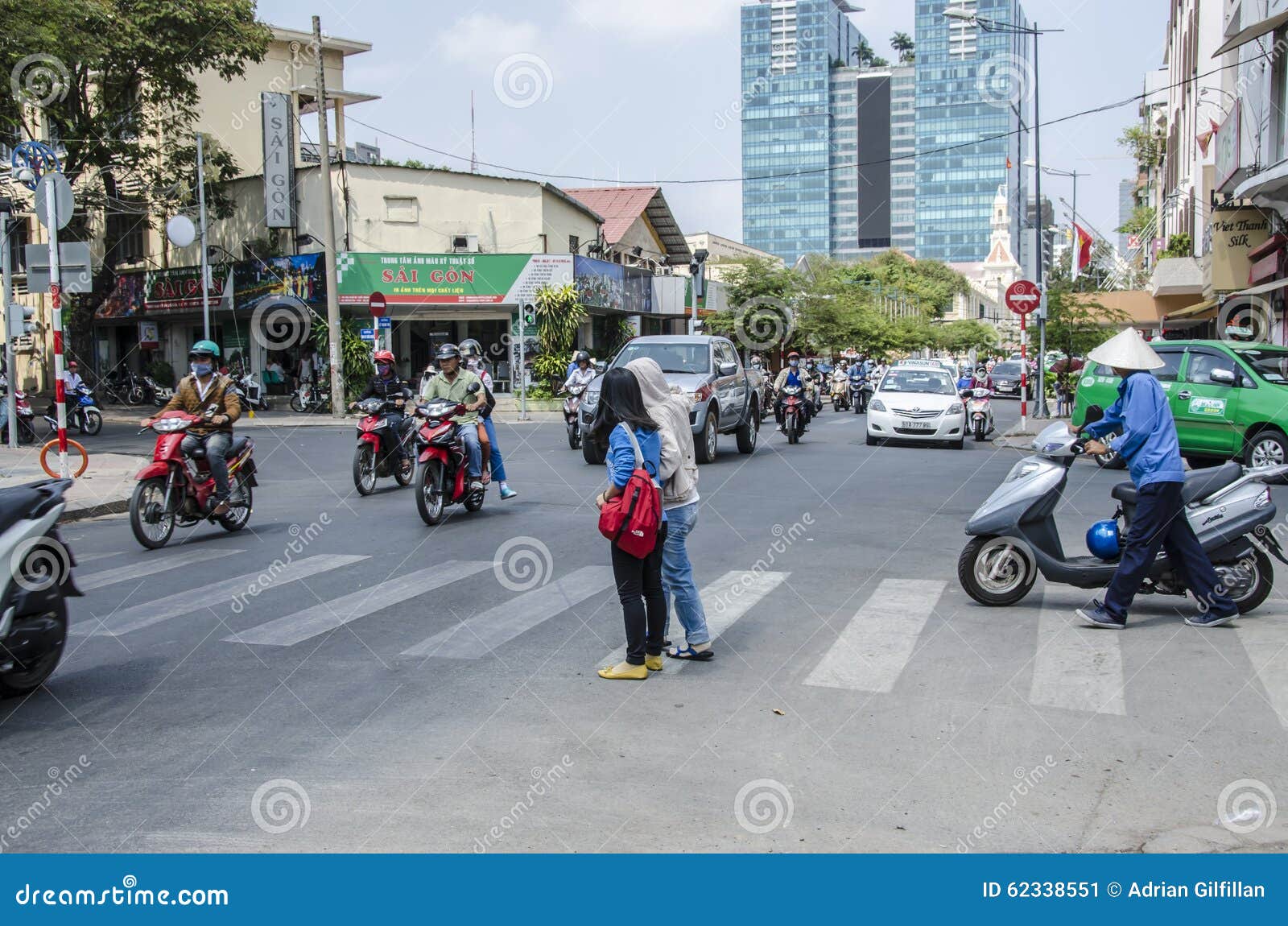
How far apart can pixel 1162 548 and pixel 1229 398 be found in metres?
9.34

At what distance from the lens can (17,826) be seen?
4125 millimetres

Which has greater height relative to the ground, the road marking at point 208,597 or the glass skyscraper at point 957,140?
the glass skyscraper at point 957,140

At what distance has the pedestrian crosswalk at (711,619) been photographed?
6066 millimetres

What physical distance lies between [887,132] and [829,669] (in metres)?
174

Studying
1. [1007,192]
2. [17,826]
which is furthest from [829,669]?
[1007,192]

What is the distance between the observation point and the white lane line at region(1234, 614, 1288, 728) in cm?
563

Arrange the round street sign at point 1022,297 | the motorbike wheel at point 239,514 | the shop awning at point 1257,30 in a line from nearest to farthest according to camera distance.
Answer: the motorbike wheel at point 239,514
the shop awning at point 1257,30
the round street sign at point 1022,297


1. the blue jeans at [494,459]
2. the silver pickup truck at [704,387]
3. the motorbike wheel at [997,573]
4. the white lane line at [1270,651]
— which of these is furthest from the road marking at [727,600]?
the silver pickup truck at [704,387]

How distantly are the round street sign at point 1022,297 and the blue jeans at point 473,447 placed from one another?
1435 centimetres

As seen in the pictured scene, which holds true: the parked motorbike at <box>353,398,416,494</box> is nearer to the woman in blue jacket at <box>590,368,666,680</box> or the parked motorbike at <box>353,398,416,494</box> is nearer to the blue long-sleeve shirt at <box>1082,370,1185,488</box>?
the woman in blue jacket at <box>590,368,666,680</box>

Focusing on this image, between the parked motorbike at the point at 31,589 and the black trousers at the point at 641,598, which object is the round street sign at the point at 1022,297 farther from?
the parked motorbike at the point at 31,589

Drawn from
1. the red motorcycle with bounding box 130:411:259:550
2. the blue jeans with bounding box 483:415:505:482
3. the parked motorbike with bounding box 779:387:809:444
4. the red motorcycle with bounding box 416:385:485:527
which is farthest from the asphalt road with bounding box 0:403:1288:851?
the parked motorbike with bounding box 779:387:809:444

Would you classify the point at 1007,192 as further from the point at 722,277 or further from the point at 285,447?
the point at 285,447

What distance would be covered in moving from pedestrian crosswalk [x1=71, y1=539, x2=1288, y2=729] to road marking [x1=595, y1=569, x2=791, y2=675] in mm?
16
